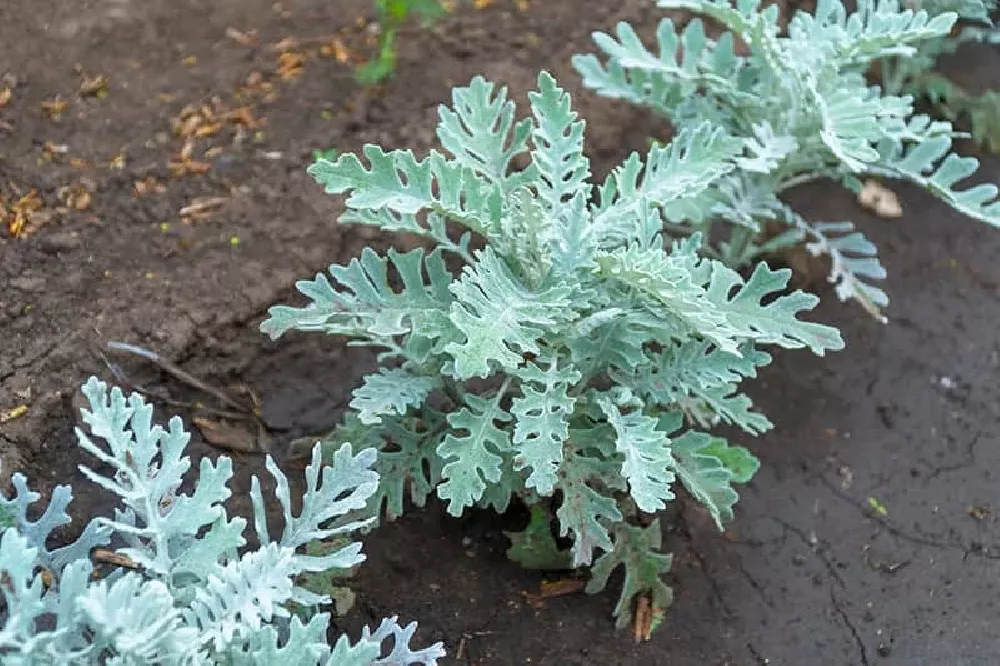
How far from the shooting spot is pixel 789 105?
9.70 ft

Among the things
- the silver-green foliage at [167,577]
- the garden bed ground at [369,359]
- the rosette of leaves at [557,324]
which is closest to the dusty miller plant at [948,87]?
the garden bed ground at [369,359]

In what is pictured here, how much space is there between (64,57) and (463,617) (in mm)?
2090

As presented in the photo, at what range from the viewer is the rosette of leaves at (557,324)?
7.36ft

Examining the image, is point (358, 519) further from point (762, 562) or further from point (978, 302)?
point (978, 302)

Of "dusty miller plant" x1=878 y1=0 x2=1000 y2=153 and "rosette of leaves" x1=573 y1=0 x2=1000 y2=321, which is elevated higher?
"rosette of leaves" x1=573 y1=0 x2=1000 y2=321

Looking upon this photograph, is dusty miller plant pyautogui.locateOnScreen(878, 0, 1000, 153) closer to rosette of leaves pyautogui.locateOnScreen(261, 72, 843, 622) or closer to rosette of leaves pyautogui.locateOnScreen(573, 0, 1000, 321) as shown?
rosette of leaves pyautogui.locateOnScreen(573, 0, 1000, 321)

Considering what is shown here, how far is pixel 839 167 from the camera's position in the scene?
305 cm

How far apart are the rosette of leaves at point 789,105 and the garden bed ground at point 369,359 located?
45 centimetres

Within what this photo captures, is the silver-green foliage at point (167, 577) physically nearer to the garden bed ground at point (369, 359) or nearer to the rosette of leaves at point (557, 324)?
the rosette of leaves at point (557, 324)

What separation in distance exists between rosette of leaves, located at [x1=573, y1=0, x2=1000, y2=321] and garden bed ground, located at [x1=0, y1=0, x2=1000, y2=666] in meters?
0.45

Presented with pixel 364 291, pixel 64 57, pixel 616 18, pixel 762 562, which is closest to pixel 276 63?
pixel 64 57

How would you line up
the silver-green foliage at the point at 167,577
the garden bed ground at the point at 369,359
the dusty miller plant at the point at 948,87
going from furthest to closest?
the dusty miller plant at the point at 948,87, the garden bed ground at the point at 369,359, the silver-green foliage at the point at 167,577

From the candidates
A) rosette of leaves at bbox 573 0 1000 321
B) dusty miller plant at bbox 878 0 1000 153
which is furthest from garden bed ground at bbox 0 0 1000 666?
rosette of leaves at bbox 573 0 1000 321

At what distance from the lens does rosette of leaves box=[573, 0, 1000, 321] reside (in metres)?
2.75
